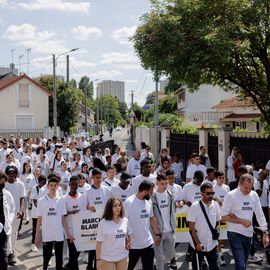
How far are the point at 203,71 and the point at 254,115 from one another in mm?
16195

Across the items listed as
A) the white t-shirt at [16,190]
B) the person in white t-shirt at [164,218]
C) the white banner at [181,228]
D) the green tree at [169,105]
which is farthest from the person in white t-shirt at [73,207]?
the green tree at [169,105]

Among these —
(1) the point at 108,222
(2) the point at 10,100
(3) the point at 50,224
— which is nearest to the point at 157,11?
(3) the point at 50,224

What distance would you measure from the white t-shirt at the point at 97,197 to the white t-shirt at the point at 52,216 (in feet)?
1.67

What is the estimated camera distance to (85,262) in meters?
9.32

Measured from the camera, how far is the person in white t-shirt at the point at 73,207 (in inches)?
328

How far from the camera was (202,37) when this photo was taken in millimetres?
14391

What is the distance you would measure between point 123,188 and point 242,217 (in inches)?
100

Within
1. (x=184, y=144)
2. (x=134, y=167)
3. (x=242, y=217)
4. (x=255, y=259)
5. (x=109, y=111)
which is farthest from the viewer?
(x=109, y=111)

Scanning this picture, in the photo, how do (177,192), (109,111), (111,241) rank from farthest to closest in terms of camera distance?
(109,111), (177,192), (111,241)

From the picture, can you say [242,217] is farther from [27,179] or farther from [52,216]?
[27,179]

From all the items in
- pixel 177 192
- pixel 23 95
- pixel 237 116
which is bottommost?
pixel 177 192

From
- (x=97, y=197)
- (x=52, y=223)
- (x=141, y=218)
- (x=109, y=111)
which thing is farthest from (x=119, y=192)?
(x=109, y=111)

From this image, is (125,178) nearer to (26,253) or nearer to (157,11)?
(26,253)

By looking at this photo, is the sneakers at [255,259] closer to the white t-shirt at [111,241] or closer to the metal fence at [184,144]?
the white t-shirt at [111,241]
